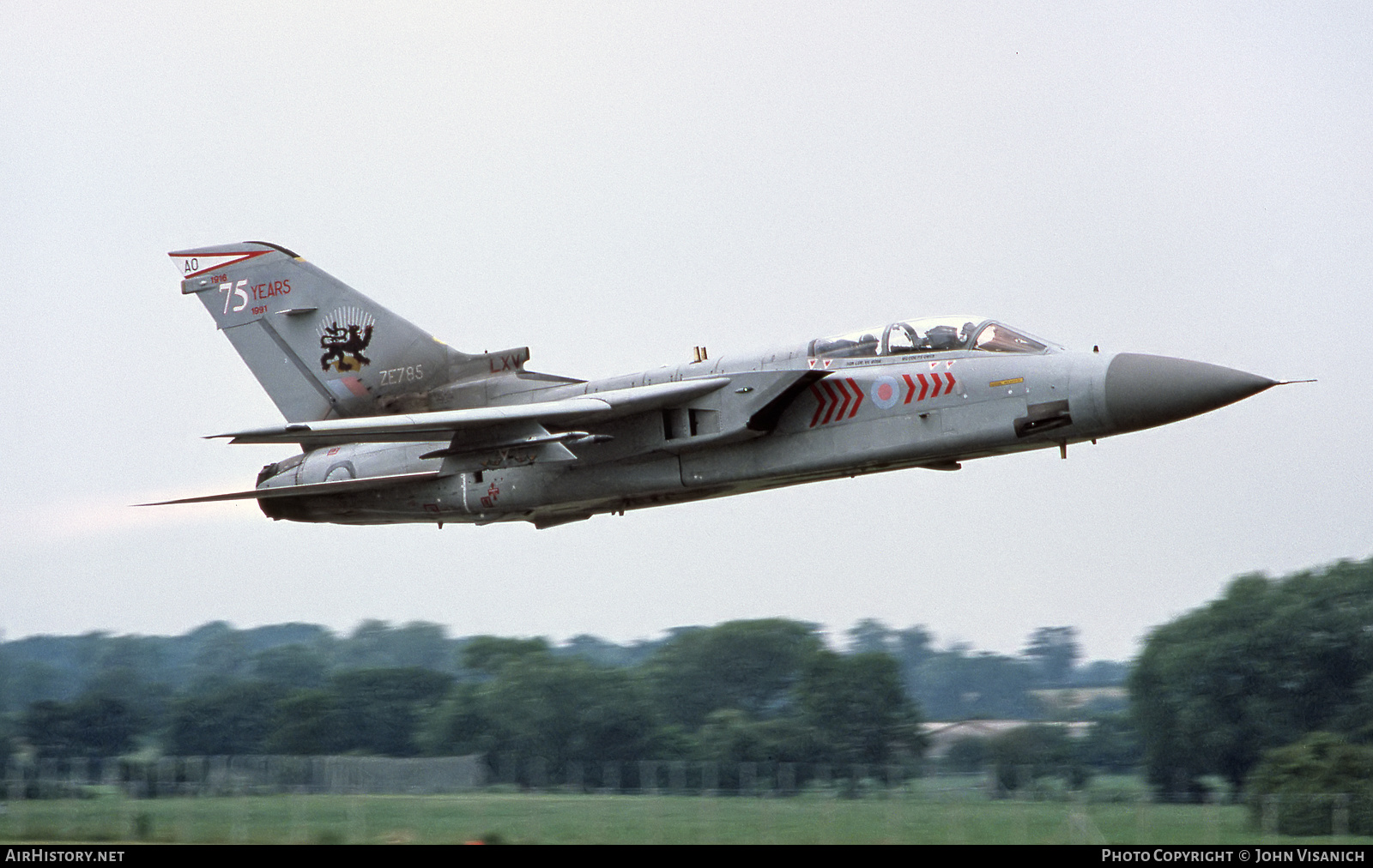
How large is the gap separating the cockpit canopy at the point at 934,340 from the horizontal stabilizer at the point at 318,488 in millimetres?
4707

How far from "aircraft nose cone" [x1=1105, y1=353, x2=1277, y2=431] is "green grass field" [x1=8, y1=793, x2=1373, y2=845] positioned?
6.06 m

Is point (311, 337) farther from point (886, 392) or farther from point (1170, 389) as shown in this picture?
point (1170, 389)

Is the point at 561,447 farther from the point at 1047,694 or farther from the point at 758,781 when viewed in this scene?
the point at 1047,694

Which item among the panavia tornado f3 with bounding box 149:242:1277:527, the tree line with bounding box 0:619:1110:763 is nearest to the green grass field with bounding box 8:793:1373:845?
the panavia tornado f3 with bounding box 149:242:1277:527

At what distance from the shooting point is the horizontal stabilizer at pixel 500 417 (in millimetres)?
14883

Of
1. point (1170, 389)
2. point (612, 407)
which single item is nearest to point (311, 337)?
point (612, 407)

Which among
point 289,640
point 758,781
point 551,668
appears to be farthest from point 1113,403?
point 289,640

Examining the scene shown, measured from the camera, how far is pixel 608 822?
18.2 meters

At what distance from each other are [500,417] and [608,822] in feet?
19.2

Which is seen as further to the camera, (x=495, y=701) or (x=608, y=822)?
(x=495, y=701)

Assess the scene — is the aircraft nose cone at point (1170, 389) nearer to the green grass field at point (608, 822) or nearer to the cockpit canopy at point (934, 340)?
the cockpit canopy at point (934, 340)

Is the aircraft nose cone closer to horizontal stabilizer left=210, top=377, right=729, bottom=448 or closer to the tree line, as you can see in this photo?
horizontal stabilizer left=210, top=377, right=729, bottom=448

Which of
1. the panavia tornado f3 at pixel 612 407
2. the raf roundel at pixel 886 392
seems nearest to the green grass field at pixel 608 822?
the panavia tornado f3 at pixel 612 407
